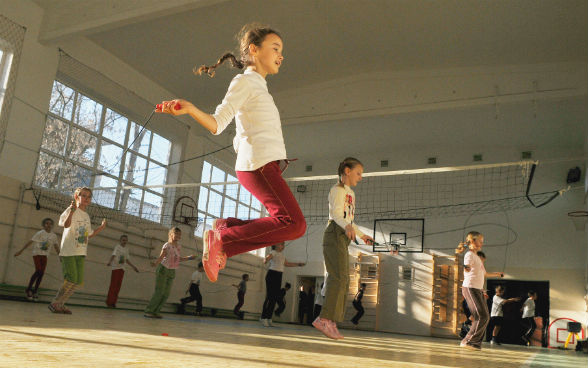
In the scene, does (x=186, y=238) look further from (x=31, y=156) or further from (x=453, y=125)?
(x=453, y=125)

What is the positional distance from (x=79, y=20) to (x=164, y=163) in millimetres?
4648

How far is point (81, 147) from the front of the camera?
11.1 m

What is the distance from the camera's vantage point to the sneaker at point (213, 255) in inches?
98.9

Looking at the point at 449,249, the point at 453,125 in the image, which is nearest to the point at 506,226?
the point at 449,249

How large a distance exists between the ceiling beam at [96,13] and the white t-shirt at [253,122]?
284 inches

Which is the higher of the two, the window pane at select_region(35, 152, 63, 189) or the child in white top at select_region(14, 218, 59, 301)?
the window pane at select_region(35, 152, 63, 189)

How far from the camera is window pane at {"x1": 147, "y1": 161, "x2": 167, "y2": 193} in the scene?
12.9m

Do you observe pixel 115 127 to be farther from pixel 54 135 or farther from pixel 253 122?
pixel 253 122

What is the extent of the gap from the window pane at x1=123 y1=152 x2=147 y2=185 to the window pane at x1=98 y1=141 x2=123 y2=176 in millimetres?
291

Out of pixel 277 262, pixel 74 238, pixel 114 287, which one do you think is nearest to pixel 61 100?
pixel 114 287

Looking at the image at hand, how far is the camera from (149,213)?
12.7 metres

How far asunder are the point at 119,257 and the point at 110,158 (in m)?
2.66

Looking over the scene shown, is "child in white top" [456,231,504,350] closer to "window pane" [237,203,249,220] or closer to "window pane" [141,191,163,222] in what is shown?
"window pane" [141,191,163,222]

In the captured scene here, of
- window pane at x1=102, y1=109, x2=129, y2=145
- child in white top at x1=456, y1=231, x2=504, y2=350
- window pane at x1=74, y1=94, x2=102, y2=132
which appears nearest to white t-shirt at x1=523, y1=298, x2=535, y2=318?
child in white top at x1=456, y1=231, x2=504, y2=350
